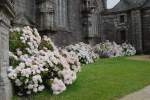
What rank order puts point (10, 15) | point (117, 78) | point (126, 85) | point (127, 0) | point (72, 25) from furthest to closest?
point (127, 0), point (72, 25), point (117, 78), point (126, 85), point (10, 15)

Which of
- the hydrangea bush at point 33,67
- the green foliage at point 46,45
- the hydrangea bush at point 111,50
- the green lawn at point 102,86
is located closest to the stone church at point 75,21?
the hydrangea bush at point 33,67

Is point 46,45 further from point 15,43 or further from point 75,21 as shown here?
point 75,21

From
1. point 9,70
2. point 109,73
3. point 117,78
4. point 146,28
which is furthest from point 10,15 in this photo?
point 146,28

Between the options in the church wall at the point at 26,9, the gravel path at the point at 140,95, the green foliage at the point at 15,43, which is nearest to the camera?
the gravel path at the point at 140,95

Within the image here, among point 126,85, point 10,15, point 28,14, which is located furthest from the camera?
point 28,14

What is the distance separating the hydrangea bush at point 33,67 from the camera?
34.0 ft

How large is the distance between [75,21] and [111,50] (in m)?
4.07

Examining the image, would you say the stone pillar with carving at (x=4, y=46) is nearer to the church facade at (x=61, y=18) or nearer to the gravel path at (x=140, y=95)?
the gravel path at (x=140, y=95)

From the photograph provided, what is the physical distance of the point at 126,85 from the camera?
13.5m

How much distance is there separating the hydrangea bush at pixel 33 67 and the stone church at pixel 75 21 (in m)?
0.73

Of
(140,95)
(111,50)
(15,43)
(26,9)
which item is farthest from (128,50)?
(15,43)

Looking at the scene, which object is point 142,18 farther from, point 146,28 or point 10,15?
point 10,15

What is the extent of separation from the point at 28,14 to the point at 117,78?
8577 mm

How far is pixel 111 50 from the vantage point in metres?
31.5
